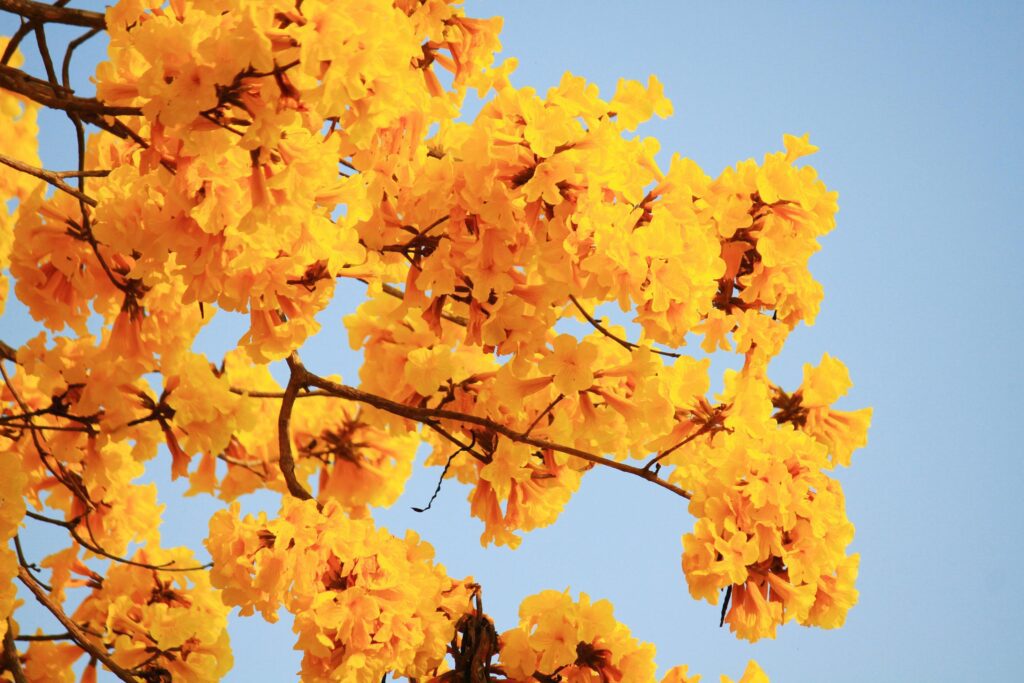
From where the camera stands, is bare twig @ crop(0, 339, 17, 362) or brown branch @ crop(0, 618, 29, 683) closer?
brown branch @ crop(0, 618, 29, 683)

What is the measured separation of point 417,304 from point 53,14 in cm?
88

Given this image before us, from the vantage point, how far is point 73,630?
235 centimetres

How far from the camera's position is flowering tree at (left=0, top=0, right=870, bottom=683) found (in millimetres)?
1739

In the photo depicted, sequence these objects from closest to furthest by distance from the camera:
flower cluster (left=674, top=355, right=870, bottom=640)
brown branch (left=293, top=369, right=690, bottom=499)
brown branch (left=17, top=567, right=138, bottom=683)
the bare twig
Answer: flower cluster (left=674, top=355, right=870, bottom=640) < brown branch (left=293, top=369, right=690, bottom=499) < brown branch (left=17, top=567, right=138, bottom=683) < the bare twig

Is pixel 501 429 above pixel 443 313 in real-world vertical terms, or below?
below

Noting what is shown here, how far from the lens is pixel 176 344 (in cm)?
272

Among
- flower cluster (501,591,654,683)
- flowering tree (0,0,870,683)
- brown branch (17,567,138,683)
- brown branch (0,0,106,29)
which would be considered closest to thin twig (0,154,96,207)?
flowering tree (0,0,870,683)

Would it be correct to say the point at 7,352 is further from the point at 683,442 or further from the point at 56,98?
the point at 683,442

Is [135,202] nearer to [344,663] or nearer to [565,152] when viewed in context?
[565,152]

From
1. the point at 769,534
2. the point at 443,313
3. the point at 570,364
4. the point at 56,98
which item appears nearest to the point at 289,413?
the point at 443,313

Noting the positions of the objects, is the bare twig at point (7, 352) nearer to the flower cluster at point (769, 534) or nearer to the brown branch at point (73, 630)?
the brown branch at point (73, 630)

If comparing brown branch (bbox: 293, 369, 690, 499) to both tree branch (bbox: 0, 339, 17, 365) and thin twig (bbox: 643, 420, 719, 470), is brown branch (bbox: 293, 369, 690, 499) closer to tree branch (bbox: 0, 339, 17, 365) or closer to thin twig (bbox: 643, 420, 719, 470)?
thin twig (bbox: 643, 420, 719, 470)

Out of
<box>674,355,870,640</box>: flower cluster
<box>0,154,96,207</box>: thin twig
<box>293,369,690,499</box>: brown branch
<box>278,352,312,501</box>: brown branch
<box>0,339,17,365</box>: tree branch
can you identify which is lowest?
<box>674,355,870,640</box>: flower cluster

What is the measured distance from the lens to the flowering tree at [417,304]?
5.71ft
